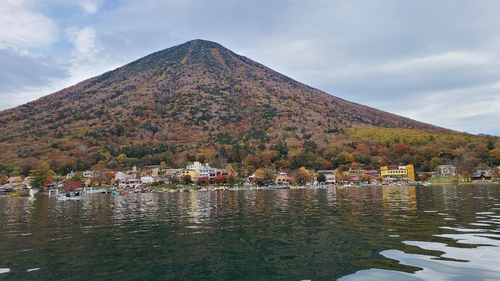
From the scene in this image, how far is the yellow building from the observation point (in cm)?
12388

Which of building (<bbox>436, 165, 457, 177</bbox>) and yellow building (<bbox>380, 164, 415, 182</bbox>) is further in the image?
yellow building (<bbox>380, 164, 415, 182</bbox>)

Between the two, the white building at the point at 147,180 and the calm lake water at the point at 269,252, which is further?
the white building at the point at 147,180

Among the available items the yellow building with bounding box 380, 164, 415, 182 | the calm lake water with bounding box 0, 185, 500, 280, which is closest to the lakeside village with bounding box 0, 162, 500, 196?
the yellow building with bounding box 380, 164, 415, 182

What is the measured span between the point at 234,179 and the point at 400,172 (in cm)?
6172

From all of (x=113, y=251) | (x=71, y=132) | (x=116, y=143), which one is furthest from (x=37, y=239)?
(x=71, y=132)

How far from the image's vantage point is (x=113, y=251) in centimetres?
1288

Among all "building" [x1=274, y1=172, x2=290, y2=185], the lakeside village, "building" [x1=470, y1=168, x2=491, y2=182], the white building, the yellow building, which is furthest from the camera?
the yellow building

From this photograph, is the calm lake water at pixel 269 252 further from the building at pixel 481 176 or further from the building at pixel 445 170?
the building at pixel 445 170

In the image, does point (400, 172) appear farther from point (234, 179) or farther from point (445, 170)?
point (234, 179)

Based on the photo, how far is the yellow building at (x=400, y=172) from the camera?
124 meters

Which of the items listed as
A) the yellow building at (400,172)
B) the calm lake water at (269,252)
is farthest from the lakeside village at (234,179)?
the calm lake water at (269,252)

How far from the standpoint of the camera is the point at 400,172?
126812 millimetres

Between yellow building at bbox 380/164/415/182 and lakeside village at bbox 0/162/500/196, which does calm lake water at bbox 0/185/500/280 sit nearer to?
lakeside village at bbox 0/162/500/196

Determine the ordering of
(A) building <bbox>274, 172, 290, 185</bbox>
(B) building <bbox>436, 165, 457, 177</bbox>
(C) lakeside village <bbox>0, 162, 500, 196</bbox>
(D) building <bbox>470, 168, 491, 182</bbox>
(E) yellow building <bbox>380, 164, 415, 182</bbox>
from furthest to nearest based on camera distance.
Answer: (E) yellow building <bbox>380, 164, 415, 182</bbox>, (A) building <bbox>274, 172, 290, 185</bbox>, (B) building <bbox>436, 165, 457, 177</bbox>, (C) lakeside village <bbox>0, 162, 500, 196</bbox>, (D) building <bbox>470, 168, 491, 182</bbox>
